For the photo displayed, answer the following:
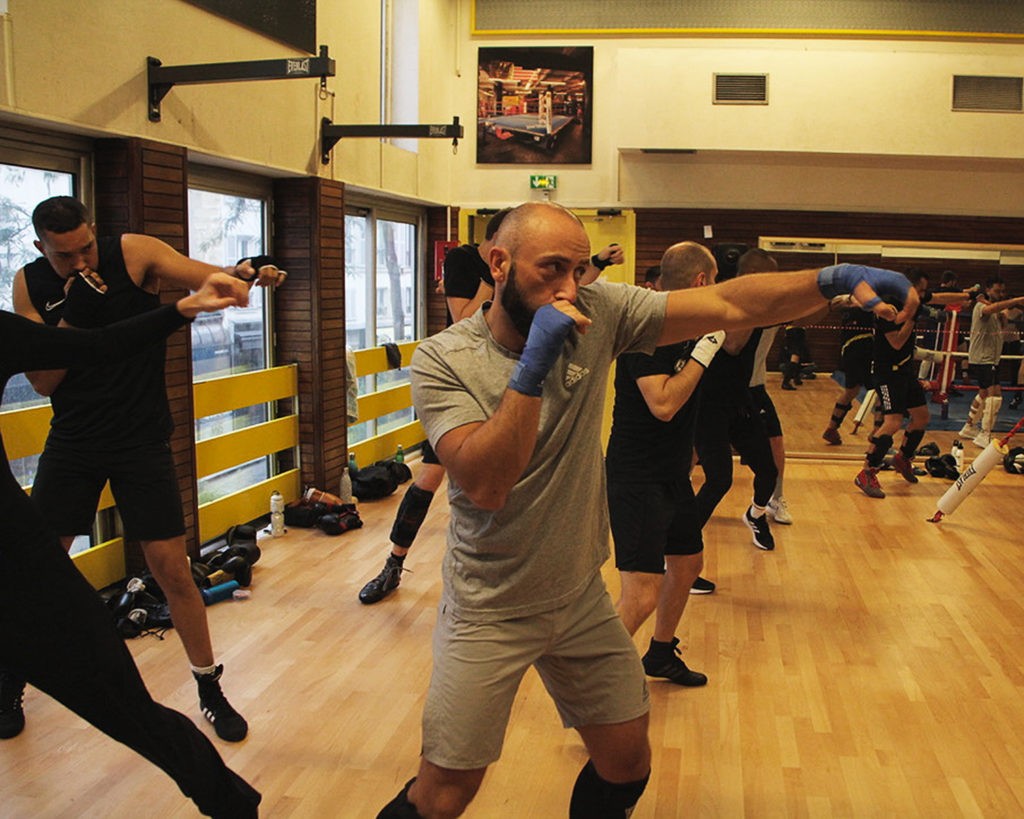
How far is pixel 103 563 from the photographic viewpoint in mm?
4543

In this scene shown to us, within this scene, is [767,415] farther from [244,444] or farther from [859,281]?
[859,281]

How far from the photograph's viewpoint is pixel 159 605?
170 inches

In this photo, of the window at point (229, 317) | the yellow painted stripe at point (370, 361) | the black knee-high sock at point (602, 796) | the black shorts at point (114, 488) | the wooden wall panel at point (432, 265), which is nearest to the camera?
the black knee-high sock at point (602, 796)

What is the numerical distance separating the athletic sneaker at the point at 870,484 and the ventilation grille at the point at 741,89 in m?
3.56

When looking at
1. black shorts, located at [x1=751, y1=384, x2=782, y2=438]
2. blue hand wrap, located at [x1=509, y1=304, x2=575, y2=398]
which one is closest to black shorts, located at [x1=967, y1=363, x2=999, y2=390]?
black shorts, located at [x1=751, y1=384, x2=782, y2=438]

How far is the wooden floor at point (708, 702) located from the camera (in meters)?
2.96

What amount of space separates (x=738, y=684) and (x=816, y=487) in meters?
4.06

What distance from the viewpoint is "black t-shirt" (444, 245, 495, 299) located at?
4371 millimetres

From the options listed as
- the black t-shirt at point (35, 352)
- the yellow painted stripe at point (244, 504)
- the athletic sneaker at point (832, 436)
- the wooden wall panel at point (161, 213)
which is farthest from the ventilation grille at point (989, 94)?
the black t-shirt at point (35, 352)

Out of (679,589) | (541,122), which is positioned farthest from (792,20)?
(679,589)

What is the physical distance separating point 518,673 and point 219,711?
171cm

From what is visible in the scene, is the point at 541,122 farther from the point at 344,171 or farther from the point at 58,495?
the point at 58,495

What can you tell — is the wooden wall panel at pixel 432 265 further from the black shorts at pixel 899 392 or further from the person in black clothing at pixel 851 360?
the black shorts at pixel 899 392

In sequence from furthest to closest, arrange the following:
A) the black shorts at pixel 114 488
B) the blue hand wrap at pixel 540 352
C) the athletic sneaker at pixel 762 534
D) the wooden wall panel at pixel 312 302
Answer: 1. the wooden wall panel at pixel 312 302
2. the athletic sneaker at pixel 762 534
3. the black shorts at pixel 114 488
4. the blue hand wrap at pixel 540 352
